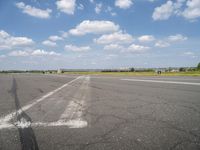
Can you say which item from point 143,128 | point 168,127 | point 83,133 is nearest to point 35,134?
point 83,133

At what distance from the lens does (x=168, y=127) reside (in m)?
3.70

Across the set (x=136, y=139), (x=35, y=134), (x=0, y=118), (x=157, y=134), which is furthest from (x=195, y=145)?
(x=0, y=118)

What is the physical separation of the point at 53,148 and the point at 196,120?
310cm

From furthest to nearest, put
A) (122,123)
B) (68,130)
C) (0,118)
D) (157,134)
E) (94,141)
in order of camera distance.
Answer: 1. (0,118)
2. (122,123)
3. (68,130)
4. (157,134)
5. (94,141)

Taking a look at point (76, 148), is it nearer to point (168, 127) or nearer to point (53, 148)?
point (53, 148)

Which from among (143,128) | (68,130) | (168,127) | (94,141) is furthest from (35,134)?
(168,127)

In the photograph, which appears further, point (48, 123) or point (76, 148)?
point (48, 123)

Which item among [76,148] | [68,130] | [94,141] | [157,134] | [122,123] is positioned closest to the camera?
[76,148]

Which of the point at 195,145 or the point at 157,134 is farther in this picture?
the point at 157,134

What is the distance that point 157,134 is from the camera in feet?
10.9

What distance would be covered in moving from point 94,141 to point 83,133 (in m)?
0.42

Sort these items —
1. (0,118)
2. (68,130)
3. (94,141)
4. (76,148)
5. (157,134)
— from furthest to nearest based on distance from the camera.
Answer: (0,118), (68,130), (157,134), (94,141), (76,148)

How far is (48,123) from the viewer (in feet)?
13.3

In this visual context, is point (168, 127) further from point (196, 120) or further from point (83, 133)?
point (83, 133)
